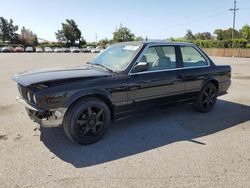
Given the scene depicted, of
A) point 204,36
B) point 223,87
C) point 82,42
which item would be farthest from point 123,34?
point 223,87

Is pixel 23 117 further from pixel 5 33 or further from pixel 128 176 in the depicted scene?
pixel 5 33

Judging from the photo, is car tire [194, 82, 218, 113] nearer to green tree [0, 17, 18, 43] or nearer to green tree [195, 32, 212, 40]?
green tree [0, 17, 18, 43]

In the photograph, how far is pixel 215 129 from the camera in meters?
4.94

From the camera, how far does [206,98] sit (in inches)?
235

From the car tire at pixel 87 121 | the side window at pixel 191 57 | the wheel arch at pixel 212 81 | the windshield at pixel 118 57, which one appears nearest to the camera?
the car tire at pixel 87 121

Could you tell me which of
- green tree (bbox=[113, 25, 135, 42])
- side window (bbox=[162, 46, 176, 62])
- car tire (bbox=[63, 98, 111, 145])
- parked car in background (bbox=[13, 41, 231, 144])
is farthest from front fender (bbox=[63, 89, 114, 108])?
green tree (bbox=[113, 25, 135, 42])

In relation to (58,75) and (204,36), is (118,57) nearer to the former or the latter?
(58,75)

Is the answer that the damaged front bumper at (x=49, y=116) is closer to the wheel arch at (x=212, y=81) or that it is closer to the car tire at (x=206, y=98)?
the car tire at (x=206, y=98)

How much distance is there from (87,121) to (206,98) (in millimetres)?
3160

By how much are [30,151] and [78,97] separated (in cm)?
110

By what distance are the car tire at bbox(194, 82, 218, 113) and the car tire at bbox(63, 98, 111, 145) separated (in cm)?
251

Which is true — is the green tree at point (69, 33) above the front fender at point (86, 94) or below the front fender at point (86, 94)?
above

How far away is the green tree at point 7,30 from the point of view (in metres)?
Result: 74.6

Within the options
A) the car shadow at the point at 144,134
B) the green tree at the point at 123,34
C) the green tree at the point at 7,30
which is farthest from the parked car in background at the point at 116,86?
the green tree at the point at 7,30
